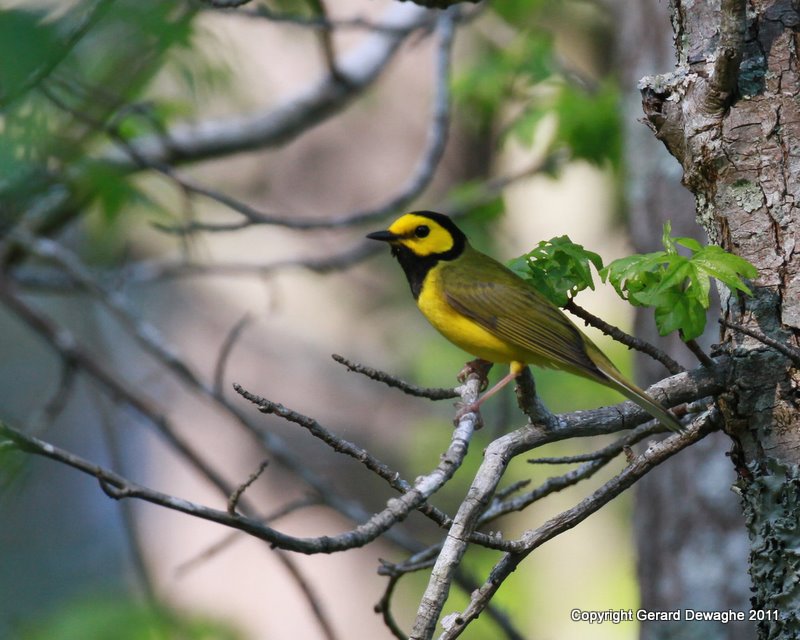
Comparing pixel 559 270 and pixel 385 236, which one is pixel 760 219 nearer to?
pixel 559 270

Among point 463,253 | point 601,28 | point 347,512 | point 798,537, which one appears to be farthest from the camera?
point 601,28

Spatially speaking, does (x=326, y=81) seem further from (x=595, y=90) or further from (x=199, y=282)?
(x=199, y=282)

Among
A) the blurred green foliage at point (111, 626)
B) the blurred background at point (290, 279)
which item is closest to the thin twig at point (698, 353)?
the blurred background at point (290, 279)

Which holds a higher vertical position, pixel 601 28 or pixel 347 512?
pixel 601 28

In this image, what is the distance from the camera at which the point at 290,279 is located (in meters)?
9.14

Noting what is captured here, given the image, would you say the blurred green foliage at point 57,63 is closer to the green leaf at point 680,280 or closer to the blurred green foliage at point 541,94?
the green leaf at point 680,280

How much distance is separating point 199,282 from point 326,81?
2771 millimetres

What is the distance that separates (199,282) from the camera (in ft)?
28.6

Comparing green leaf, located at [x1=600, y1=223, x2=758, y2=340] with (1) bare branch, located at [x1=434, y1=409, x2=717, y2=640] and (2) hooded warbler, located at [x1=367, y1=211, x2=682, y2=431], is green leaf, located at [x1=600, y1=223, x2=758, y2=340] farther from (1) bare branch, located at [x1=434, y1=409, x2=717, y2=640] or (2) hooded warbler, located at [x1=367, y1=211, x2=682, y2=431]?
(2) hooded warbler, located at [x1=367, y1=211, x2=682, y2=431]

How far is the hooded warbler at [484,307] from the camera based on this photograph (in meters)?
3.71

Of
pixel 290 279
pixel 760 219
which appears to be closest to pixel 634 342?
pixel 760 219

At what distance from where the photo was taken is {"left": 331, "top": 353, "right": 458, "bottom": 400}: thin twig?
8.21 ft

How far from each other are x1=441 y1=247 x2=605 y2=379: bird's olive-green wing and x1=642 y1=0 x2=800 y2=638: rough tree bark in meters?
1.02

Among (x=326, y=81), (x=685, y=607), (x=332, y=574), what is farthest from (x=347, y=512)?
(x=332, y=574)
